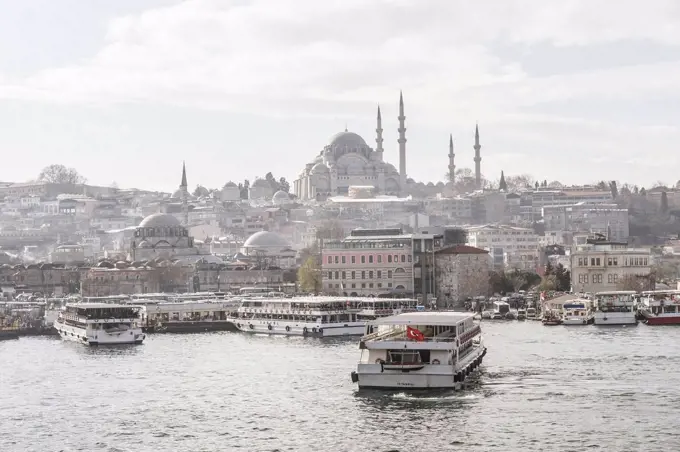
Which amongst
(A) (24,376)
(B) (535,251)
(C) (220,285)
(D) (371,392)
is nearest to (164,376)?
(A) (24,376)

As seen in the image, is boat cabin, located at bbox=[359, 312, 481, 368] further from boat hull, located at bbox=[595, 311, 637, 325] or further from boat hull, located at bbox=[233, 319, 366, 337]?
boat hull, located at bbox=[595, 311, 637, 325]

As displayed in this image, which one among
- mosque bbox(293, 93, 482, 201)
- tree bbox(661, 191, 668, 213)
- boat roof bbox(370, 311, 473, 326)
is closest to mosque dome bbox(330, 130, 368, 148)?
mosque bbox(293, 93, 482, 201)

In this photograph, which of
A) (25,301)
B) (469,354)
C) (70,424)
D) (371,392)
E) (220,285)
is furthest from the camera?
(220,285)

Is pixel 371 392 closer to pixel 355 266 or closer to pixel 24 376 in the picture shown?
pixel 24 376

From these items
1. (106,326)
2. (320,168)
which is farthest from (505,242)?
(106,326)

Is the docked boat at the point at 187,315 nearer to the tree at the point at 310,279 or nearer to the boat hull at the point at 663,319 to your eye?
the tree at the point at 310,279

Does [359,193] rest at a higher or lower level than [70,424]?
higher
